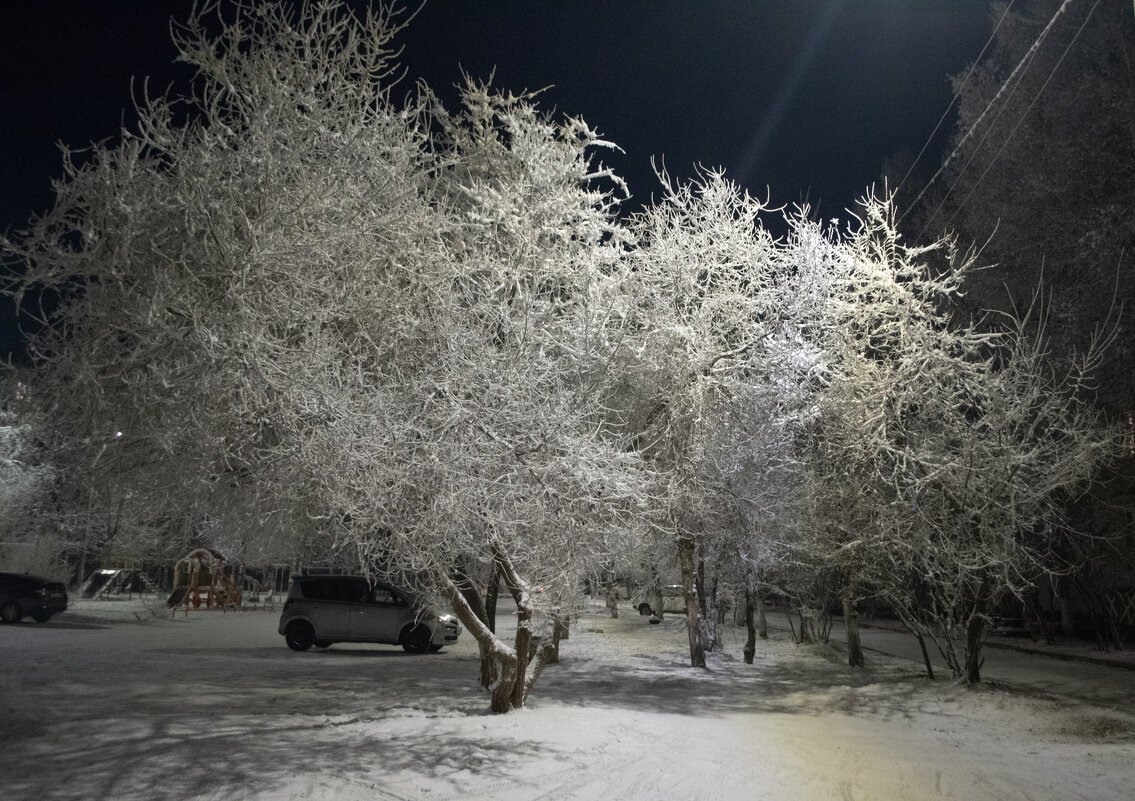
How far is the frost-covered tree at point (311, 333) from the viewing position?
5.80 meters

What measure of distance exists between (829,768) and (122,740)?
6.01m

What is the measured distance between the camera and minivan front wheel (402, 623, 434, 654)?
1688cm

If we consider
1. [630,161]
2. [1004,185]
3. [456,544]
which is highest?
[1004,185]

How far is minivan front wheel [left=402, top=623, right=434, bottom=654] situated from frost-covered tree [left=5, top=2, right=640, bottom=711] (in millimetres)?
9577

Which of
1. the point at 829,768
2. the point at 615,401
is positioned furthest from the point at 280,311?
the point at 829,768

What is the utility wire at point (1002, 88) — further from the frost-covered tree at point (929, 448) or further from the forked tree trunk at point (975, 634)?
the forked tree trunk at point (975, 634)

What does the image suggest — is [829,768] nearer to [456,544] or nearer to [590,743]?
[590,743]

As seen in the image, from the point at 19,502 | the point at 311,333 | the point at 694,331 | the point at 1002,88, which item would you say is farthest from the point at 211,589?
the point at 1002,88

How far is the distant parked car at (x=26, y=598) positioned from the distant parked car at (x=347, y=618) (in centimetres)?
719

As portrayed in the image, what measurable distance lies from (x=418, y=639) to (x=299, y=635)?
242cm

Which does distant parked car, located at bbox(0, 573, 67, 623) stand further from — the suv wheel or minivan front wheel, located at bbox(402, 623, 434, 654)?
minivan front wheel, located at bbox(402, 623, 434, 654)

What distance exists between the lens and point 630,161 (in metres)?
11.6

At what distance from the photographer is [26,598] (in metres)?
19.8

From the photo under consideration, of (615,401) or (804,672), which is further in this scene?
(804,672)
